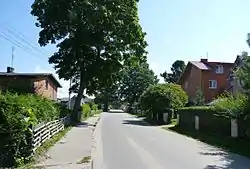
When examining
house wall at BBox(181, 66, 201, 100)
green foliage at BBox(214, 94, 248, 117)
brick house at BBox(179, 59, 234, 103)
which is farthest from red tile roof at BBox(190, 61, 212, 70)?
green foliage at BBox(214, 94, 248, 117)

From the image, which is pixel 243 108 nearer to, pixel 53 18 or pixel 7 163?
pixel 7 163

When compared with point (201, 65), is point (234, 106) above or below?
below

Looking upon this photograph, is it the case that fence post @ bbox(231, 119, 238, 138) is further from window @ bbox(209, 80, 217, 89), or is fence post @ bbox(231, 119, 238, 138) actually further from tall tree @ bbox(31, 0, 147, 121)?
window @ bbox(209, 80, 217, 89)

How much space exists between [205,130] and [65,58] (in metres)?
18.8

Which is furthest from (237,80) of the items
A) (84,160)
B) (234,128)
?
(84,160)

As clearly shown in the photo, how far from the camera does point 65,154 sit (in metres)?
15.2

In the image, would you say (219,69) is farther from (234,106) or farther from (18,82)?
(234,106)

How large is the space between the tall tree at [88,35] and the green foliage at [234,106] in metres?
17.2

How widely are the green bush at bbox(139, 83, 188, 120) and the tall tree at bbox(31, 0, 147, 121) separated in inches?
278

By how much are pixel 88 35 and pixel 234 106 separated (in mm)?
21271

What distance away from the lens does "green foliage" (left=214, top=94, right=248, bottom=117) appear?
22073 millimetres

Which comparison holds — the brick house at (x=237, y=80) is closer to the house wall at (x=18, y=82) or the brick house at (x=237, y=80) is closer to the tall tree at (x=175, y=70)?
the house wall at (x=18, y=82)

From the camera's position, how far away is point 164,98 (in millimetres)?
49406

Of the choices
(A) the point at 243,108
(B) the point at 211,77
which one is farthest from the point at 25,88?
(B) the point at 211,77
